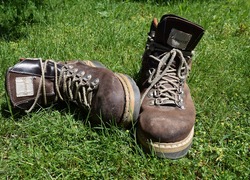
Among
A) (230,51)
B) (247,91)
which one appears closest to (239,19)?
(230,51)

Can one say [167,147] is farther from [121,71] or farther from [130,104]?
[121,71]

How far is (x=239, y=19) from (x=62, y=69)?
7.52 ft

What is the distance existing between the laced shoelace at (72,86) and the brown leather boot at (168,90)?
30 centimetres

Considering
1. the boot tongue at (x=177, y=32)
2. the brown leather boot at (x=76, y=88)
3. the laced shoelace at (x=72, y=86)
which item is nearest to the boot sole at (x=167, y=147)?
the brown leather boot at (x=76, y=88)

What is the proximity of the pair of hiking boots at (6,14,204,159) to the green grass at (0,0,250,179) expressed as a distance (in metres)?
0.09

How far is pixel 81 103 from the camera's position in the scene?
6.32 ft

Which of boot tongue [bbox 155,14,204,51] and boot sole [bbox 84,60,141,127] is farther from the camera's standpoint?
boot tongue [bbox 155,14,204,51]

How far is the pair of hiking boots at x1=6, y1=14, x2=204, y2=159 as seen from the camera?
1.74 metres

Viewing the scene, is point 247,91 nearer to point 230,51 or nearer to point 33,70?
point 230,51

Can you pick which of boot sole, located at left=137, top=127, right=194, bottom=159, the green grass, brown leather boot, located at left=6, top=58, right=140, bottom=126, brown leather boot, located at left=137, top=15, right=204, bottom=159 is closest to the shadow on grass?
the green grass

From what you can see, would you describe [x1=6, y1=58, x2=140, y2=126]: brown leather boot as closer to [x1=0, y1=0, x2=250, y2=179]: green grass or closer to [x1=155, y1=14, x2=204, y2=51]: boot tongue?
[x1=0, y1=0, x2=250, y2=179]: green grass

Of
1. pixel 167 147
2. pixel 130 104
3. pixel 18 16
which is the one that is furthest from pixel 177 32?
pixel 18 16

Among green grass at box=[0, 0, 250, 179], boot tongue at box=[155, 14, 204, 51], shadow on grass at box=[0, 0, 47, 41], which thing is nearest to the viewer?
green grass at box=[0, 0, 250, 179]

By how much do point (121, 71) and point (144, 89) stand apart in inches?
20.0
